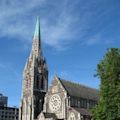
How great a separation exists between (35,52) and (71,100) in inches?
985

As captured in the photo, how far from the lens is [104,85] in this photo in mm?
51656

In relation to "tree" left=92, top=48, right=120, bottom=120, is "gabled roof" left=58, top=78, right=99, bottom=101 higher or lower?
higher

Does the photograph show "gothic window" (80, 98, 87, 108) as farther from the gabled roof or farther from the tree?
the tree

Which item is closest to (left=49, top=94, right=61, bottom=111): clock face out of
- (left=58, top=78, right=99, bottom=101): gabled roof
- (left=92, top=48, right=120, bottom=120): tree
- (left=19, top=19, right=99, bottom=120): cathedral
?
(left=19, top=19, right=99, bottom=120): cathedral

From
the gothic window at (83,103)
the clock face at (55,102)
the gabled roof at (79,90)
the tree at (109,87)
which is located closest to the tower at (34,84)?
the clock face at (55,102)

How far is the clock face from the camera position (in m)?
93.6

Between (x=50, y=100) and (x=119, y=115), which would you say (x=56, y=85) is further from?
(x=119, y=115)

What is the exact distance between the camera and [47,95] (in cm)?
9731

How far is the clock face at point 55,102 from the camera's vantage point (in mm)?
93637

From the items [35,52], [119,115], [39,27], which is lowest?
[119,115]

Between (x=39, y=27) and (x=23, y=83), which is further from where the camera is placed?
(x=39, y=27)

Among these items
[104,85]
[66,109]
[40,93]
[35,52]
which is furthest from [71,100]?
[104,85]

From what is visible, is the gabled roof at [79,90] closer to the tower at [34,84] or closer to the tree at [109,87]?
the tower at [34,84]

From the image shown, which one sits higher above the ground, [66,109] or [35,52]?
[35,52]
